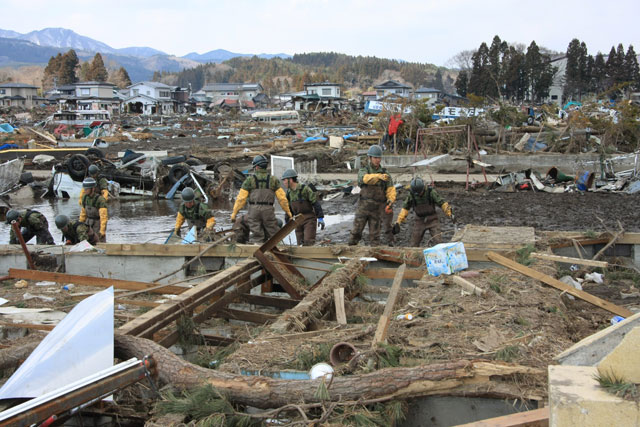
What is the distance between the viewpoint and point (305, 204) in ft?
34.0

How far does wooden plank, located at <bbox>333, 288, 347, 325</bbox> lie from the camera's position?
19.3 feet

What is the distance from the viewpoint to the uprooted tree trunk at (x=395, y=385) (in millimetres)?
3811

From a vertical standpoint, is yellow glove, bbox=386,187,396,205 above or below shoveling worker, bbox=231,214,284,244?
above

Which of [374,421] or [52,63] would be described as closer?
[374,421]

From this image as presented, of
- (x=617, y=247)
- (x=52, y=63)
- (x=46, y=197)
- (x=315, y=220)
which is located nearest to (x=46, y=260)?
(x=315, y=220)

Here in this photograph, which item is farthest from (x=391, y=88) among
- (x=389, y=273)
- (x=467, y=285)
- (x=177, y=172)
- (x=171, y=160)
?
(x=467, y=285)

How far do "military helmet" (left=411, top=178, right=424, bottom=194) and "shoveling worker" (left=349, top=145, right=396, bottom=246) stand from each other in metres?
0.46

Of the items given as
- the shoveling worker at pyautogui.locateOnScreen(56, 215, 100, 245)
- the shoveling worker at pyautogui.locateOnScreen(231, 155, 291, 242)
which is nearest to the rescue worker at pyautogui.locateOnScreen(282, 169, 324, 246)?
the shoveling worker at pyautogui.locateOnScreen(231, 155, 291, 242)

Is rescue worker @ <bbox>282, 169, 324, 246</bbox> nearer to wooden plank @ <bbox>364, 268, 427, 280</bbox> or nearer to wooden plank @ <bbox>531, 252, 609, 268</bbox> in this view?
wooden plank @ <bbox>364, 268, 427, 280</bbox>

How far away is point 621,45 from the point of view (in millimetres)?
60125

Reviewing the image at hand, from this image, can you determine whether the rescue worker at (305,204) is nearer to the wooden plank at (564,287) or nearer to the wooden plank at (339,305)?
the wooden plank at (339,305)

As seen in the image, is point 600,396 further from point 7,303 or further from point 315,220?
point 315,220

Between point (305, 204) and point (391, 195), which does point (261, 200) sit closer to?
point (305, 204)

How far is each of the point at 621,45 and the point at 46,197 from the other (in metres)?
58.4
